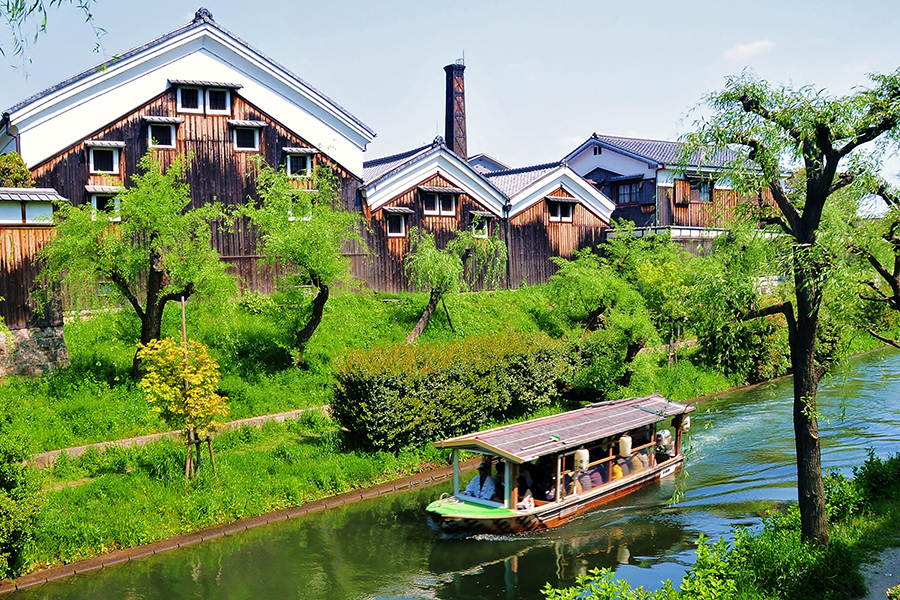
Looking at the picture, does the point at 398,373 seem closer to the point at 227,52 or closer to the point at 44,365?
the point at 44,365

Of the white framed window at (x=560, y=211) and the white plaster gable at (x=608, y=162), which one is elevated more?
the white plaster gable at (x=608, y=162)

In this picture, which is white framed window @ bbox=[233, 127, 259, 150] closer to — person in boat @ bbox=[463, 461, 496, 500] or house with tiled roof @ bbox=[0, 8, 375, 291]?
house with tiled roof @ bbox=[0, 8, 375, 291]

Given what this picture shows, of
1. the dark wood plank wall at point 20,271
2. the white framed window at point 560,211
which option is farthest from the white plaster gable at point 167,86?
the white framed window at point 560,211

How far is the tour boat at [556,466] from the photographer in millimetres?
14383

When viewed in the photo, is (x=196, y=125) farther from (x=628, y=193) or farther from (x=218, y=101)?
(x=628, y=193)

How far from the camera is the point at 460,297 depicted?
2761 cm

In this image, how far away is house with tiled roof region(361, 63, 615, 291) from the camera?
88.3ft

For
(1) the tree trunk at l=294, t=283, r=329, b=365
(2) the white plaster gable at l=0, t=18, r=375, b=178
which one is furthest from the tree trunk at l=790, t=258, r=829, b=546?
(2) the white plaster gable at l=0, t=18, r=375, b=178

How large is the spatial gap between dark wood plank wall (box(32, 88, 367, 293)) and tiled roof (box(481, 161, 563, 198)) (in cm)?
785

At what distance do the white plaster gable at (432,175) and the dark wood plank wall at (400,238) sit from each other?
0.64 feet

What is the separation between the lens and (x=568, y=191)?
31.3 meters

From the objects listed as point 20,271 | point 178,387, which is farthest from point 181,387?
point 20,271

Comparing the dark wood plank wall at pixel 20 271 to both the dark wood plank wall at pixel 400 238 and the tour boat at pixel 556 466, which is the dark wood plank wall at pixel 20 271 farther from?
the dark wood plank wall at pixel 400 238

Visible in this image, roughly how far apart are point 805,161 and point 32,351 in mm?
16338
